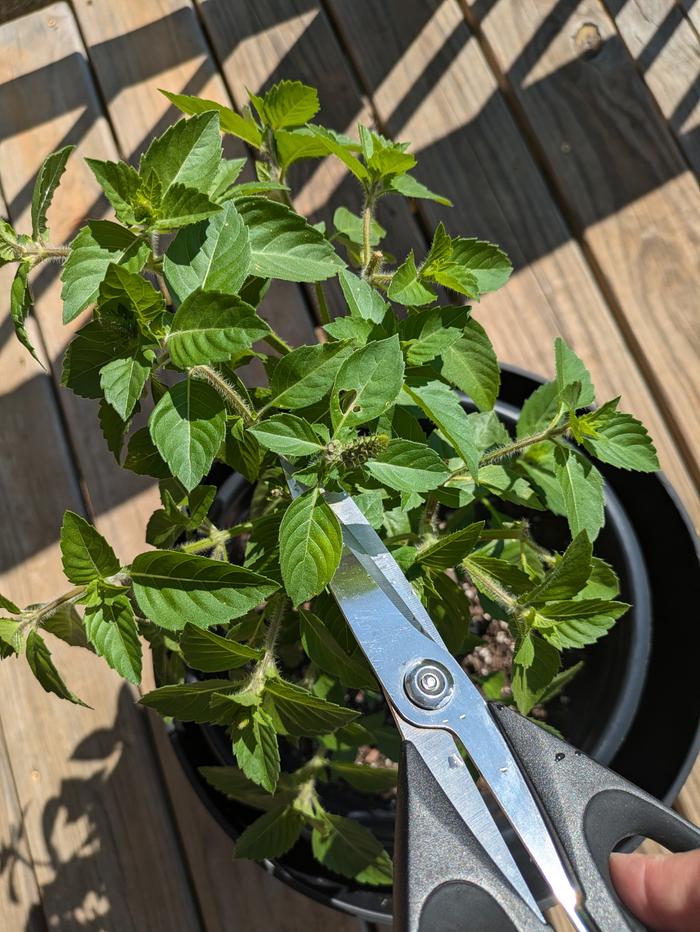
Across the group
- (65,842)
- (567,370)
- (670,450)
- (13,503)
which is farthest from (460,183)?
(65,842)

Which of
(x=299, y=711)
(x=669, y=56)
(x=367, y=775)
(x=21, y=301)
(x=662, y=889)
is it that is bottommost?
(x=662, y=889)

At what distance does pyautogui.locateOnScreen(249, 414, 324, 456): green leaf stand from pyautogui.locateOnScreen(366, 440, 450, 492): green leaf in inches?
1.6

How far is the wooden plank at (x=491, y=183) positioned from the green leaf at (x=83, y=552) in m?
0.65

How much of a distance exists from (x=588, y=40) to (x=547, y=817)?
101 centimetres

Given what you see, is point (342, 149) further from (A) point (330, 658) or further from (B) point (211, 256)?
(A) point (330, 658)

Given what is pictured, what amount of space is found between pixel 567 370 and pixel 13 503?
0.72m

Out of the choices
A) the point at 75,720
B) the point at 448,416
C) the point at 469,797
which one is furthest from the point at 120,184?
the point at 75,720

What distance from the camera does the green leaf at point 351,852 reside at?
0.77 m

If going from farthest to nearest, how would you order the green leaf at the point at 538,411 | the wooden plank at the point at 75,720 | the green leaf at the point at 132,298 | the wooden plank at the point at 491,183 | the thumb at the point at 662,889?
the wooden plank at the point at 491,183 → the wooden plank at the point at 75,720 → the green leaf at the point at 538,411 → the thumb at the point at 662,889 → the green leaf at the point at 132,298

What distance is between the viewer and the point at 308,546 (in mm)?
520

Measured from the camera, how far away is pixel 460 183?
3.66ft

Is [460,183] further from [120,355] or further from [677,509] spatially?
[120,355]

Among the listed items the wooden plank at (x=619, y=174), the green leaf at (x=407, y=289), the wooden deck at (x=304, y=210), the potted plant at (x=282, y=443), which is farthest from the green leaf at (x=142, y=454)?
the wooden plank at (x=619, y=174)

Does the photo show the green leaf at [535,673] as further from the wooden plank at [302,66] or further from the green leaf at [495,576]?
→ the wooden plank at [302,66]
